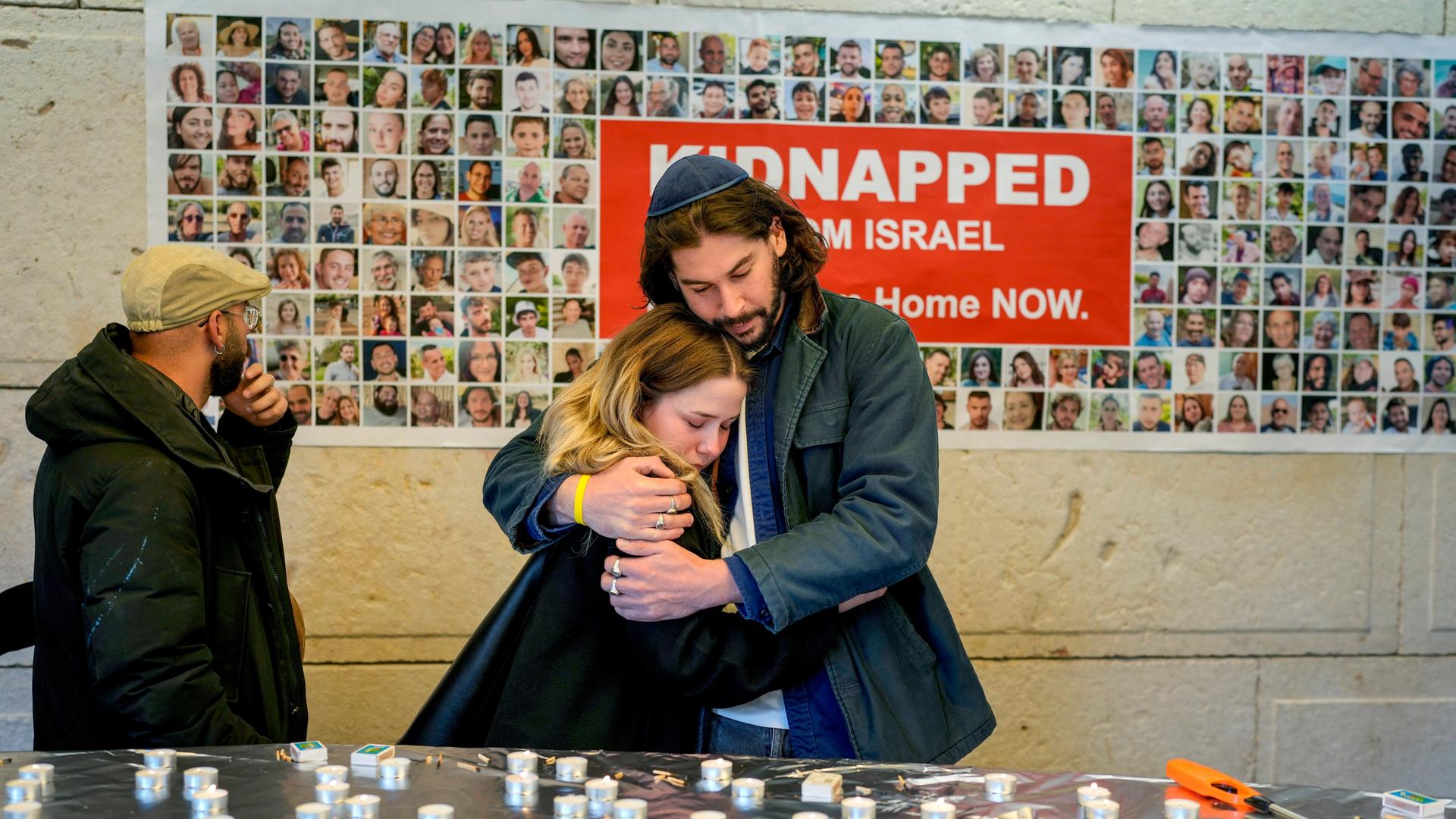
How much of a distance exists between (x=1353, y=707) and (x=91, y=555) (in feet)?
10.0

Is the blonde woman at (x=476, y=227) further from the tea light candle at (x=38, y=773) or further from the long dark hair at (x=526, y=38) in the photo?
the tea light candle at (x=38, y=773)

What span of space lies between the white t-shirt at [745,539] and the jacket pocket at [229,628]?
82 cm

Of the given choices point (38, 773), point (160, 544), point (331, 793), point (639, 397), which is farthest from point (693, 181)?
point (38, 773)

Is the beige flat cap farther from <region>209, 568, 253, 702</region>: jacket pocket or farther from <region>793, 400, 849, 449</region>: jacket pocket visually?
<region>793, 400, 849, 449</region>: jacket pocket

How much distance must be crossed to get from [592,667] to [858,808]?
648 millimetres

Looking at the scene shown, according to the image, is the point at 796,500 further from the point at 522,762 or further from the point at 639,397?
the point at 522,762

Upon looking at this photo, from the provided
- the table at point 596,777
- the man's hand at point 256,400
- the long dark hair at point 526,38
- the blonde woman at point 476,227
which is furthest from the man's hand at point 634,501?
the long dark hair at point 526,38

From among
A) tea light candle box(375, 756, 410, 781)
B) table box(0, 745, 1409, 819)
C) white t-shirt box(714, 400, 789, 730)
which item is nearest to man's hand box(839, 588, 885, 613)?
white t-shirt box(714, 400, 789, 730)

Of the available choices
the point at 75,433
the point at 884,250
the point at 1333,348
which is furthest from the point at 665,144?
the point at 1333,348

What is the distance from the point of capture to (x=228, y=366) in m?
2.18

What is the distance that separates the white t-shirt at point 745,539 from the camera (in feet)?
6.24

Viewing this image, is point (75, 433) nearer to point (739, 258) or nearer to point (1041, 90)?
point (739, 258)

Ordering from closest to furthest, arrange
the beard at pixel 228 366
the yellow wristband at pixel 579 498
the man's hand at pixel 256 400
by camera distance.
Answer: the yellow wristband at pixel 579 498, the beard at pixel 228 366, the man's hand at pixel 256 400

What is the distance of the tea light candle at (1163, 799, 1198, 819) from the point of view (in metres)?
1.24
